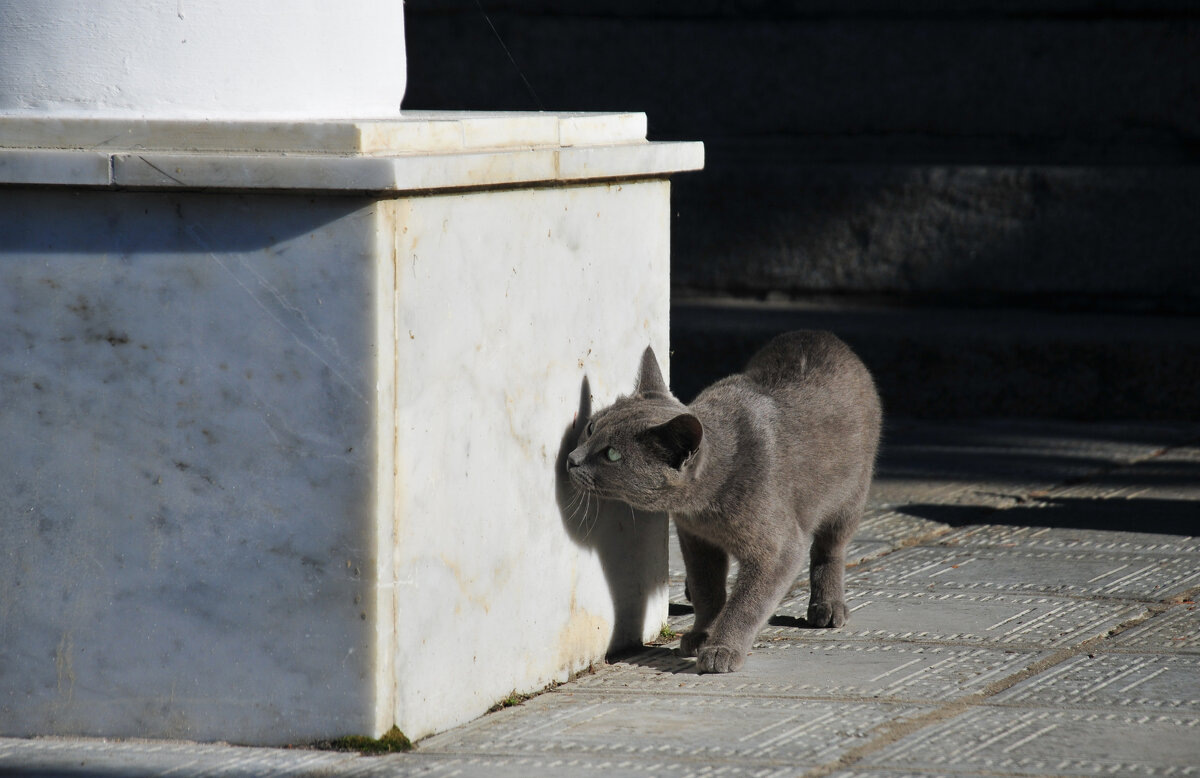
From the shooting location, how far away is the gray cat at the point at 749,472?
4.03 m

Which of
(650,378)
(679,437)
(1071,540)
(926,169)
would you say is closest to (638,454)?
(679,437)

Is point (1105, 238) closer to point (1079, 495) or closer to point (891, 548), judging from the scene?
point (1079, 495)

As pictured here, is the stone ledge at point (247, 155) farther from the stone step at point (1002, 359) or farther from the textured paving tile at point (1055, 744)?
the stone step at point (1002, 359)

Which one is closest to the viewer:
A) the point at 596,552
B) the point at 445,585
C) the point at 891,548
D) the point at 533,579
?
the point at 445,585

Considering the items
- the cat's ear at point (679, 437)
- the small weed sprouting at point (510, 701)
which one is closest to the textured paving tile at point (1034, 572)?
the cat's ear at point (679, 437)

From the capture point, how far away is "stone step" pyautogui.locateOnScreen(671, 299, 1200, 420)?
7840mm

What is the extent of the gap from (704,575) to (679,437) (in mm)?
A: 512

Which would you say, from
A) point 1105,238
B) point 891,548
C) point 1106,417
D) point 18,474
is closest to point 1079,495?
point 891,548

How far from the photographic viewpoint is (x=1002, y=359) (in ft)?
26.1

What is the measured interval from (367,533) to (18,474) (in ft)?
2.47

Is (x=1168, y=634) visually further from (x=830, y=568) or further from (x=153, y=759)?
(x=153, y=759)

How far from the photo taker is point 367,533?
10.7 ft

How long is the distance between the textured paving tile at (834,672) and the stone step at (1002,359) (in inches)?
157

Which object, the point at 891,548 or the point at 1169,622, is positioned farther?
the point at 891,548
